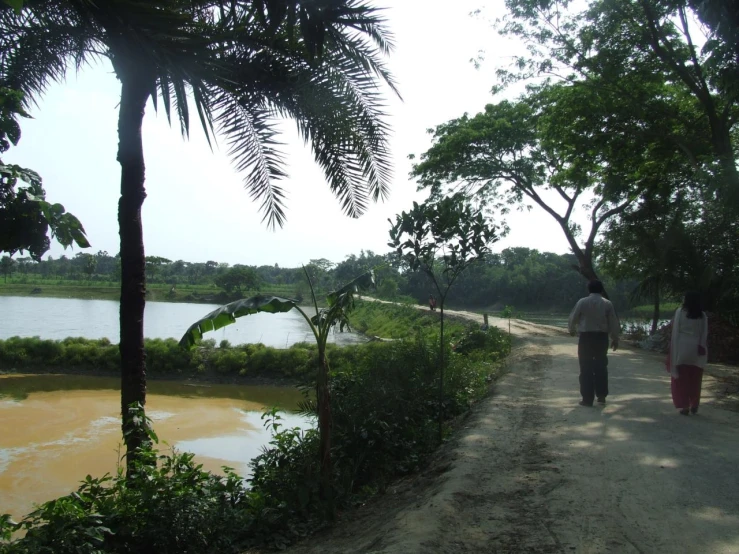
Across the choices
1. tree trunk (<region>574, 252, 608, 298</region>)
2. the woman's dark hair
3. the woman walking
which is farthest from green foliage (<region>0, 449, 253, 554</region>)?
tree trunk (<region>574, 252, 608, 298</region>)

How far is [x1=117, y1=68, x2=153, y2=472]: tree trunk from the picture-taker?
19.0ft

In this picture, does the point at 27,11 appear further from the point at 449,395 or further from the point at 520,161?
the point at 520,161

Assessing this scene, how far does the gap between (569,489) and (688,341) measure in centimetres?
328

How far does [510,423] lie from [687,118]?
10.8 metres

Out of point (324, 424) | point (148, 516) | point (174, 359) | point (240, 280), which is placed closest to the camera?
point (148, 516)

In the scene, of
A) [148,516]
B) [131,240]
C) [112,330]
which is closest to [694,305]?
[148,516]

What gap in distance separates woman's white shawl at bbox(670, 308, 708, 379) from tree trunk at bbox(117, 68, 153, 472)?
6040 millimetres

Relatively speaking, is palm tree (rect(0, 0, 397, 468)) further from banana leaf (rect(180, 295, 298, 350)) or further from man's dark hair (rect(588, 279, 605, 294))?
man's dark hair (rect(588, 279, 605, 294))

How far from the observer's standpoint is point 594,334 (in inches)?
282

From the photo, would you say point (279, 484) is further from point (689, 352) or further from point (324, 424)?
point (689, 352)

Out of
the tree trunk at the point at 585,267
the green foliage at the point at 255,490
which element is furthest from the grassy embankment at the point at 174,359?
the green foliage at the point at 255,490

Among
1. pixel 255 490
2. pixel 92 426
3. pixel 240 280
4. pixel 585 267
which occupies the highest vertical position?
pixel 585 267

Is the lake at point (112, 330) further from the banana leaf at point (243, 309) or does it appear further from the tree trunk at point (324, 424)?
the tree trunk at point (324, 424)

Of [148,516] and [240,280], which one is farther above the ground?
[240,280]
